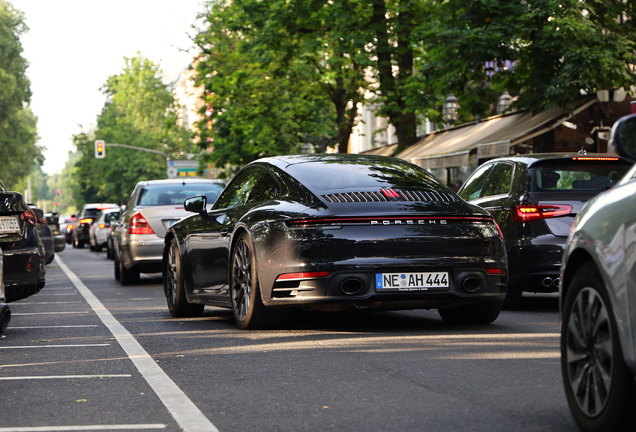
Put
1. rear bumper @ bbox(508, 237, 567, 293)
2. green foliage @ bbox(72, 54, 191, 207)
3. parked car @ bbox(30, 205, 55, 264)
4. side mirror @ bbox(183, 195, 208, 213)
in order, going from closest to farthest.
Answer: side mirror @ bbox(183, 195, 208, 213) < rear bumper @ bbox(508, 237, 567, 293) < parked car @ bbox(30, 205, 55, 264) < green foliage @ bbox(72, 54, 191, 207)

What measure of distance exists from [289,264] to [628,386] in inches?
162

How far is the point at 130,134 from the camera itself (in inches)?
3346

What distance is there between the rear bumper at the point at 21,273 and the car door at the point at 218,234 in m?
1.37

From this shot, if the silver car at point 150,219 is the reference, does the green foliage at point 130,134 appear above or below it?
above

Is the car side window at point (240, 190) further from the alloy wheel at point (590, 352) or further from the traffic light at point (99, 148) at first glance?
the traffic light at point (99, 148)

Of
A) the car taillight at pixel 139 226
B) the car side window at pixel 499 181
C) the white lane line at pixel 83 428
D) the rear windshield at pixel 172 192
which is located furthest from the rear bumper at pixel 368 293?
the rear windshield at pixel 172 192

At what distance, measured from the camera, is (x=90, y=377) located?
246 inches

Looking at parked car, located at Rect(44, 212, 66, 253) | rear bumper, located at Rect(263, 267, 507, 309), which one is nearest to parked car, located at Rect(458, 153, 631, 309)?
rear bumper, located at Rect(263, 267, 507, 309)

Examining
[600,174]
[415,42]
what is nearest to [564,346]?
[600,174]

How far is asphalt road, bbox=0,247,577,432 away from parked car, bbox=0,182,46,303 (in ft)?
1.23

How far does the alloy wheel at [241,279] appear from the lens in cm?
840

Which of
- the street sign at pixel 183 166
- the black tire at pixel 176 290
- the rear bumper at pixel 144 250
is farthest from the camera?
the street sign at pixel 183 166

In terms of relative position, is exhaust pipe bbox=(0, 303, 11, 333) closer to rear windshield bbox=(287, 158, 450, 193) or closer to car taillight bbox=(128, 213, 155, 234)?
rear windshield bbox=(287, 158, 450, 193)

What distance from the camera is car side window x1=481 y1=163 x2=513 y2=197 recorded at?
35.1ft
